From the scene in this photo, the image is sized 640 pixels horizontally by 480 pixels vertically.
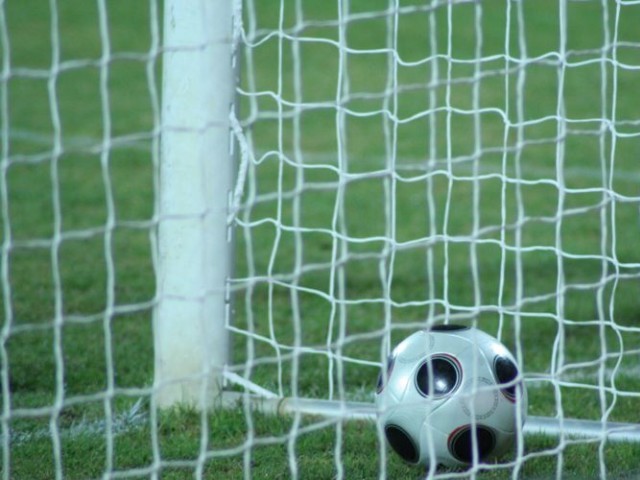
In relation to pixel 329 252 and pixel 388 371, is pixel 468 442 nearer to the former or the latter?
pixel 388 371

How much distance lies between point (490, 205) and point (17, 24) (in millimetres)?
8733

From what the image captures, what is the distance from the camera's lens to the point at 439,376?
3455 mm

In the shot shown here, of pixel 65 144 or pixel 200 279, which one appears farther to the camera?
pixel 65 144

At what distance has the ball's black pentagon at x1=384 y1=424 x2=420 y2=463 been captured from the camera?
136 inches

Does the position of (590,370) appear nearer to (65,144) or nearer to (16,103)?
(65,144)

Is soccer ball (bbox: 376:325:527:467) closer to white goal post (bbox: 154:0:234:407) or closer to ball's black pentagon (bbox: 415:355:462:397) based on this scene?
ball's black pentagon (bbox: 415:355:462:397)

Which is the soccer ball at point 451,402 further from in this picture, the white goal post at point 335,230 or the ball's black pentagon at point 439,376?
the white goal post at point 335,230

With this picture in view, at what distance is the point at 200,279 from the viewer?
3930 mm

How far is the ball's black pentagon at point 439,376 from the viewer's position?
135 inches

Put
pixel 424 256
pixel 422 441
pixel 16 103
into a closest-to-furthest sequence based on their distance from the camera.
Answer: pixel 422 441, pixel 424 256, pixel 16 103

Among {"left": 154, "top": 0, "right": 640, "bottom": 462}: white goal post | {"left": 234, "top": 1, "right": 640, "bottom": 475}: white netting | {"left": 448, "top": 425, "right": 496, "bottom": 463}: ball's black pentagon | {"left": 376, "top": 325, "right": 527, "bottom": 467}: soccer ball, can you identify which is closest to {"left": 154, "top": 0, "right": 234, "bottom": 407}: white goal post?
{"left": 154, "top": 0, "right": 640, "bottom": 462}: white goal post

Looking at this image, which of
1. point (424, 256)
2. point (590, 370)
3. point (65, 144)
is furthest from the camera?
point (65, 144)

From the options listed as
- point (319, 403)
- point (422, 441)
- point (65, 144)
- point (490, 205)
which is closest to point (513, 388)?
point (422, 441)

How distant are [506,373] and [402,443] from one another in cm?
37
